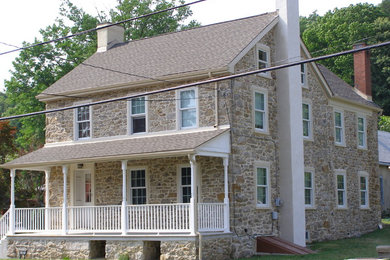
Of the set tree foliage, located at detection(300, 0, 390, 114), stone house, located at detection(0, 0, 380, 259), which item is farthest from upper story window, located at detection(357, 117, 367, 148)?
tree foliage, located at detection(300, 0, 390, 114)

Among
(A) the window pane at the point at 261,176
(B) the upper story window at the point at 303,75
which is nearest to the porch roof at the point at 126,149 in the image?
(A) the window pane at the point at 261,176

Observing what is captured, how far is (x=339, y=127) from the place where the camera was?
29.1 meters

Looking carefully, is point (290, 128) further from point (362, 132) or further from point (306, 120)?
point (362, 132)

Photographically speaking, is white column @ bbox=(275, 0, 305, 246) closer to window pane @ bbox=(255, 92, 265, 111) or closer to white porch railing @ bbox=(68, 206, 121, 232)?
window pane @ bbox=(255, 92, 265, 111)

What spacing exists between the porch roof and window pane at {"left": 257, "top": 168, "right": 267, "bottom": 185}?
2253 mm

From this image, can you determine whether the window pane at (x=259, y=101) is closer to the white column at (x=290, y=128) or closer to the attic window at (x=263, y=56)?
the attic window at (x=263, y=56)

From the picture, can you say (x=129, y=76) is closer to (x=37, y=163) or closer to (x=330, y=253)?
(x=37, y=163)

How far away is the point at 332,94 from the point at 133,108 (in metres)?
9.06

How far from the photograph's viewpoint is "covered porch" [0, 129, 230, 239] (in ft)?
68.0

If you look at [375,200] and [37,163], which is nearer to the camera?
[37,163]

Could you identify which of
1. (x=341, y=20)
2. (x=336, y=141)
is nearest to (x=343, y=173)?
(x=336, y=141)

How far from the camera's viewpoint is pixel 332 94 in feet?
92.2

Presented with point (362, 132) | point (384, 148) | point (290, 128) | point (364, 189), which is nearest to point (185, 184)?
point (290, 128)

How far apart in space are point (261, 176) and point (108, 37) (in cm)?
1087
